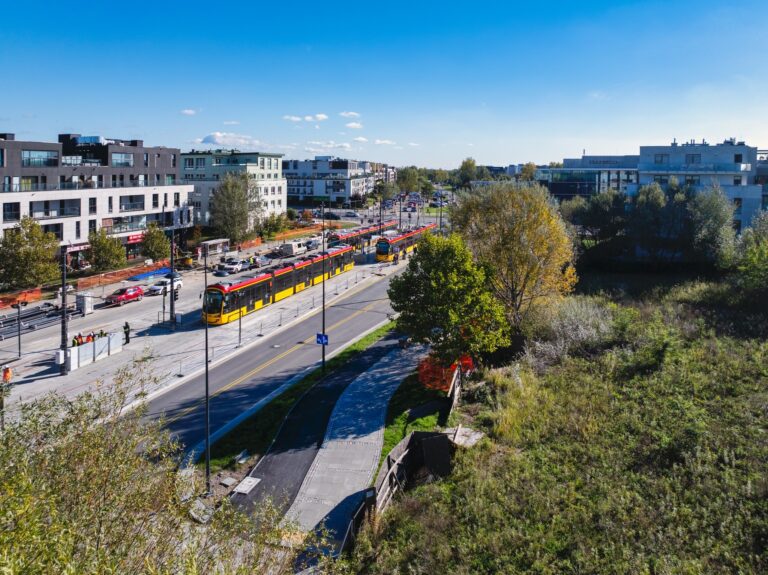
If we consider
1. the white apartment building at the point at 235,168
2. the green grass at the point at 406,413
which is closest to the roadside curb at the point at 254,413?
the green grass at the point at 406,413

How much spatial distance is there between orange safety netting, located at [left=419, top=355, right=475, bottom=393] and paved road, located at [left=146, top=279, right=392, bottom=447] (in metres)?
6.60

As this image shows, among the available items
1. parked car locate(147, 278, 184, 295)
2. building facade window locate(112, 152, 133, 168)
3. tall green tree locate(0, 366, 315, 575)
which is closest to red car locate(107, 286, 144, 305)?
parked car locate(147, 278, 184, 295)

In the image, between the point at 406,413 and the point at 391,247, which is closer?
the point at 406,413

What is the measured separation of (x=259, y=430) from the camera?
23.8m

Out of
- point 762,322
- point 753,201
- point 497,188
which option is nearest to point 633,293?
point 762,322

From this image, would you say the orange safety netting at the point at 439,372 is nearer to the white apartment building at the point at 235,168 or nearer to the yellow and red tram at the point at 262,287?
the yellow and red tram at the point at 262,287

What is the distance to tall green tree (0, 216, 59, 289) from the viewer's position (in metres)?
41.6

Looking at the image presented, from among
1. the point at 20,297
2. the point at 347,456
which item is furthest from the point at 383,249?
the point at 347,456

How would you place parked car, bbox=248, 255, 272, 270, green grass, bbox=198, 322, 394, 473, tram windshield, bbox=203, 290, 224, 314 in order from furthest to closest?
parked car, bbox=248, 255, 272, 270, tram windshield, bbox=203, 290, 224, 314, green grass, bbox=198, 322, 394, 473

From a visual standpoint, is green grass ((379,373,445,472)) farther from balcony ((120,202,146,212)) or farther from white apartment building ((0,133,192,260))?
balcony ((120,202,146,212))

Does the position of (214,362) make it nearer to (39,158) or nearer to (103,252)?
(103,252)

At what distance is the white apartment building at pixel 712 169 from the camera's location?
58312 millimetres

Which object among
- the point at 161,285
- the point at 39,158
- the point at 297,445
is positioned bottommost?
the point at 297,445

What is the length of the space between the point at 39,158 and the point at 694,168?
64.3 meters
